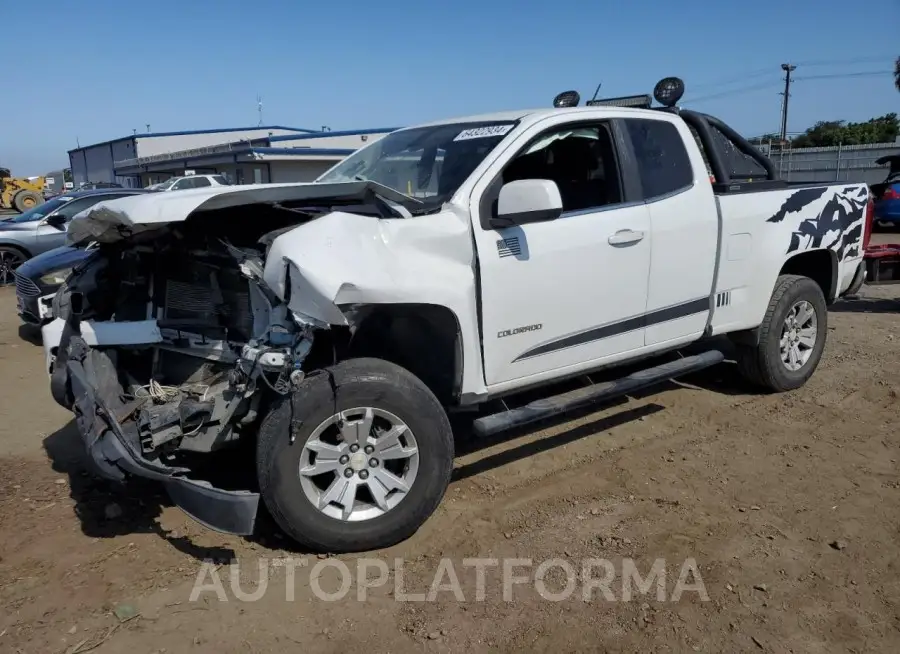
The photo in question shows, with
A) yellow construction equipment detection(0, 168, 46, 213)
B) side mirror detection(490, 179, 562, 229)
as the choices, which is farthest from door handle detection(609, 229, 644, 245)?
yellow construction equipment detection(0, 168, 46, 213)

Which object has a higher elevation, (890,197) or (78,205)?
(78,205)

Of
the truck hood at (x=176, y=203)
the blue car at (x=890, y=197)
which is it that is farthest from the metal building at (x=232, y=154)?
the truck hood at (x=176, y=203)

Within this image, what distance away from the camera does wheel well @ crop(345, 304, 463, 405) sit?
3662 millimetres

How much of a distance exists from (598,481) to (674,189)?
1965 millimetres

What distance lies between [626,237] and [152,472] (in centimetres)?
291

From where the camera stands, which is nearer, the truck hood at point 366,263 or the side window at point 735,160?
the truck hood at point 366,263

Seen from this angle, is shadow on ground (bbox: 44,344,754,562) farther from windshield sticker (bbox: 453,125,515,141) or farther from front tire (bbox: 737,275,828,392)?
windshield sticker (bbox: 453,125,515,141)

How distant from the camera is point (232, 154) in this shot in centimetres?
3133

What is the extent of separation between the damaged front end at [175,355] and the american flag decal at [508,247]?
1136mm

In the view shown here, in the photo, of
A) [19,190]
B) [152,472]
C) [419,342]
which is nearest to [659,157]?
[419,342]

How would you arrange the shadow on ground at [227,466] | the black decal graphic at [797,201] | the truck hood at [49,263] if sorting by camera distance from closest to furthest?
the shadow on ground at [227,466] < the black decal graphic at [797,201] < the truck hood at [49,263]

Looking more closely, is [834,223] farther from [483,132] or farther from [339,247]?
[339,247]

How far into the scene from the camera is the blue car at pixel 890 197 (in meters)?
16.6

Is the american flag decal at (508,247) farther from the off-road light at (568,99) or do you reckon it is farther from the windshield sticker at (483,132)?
the off-road light at (568,99)
